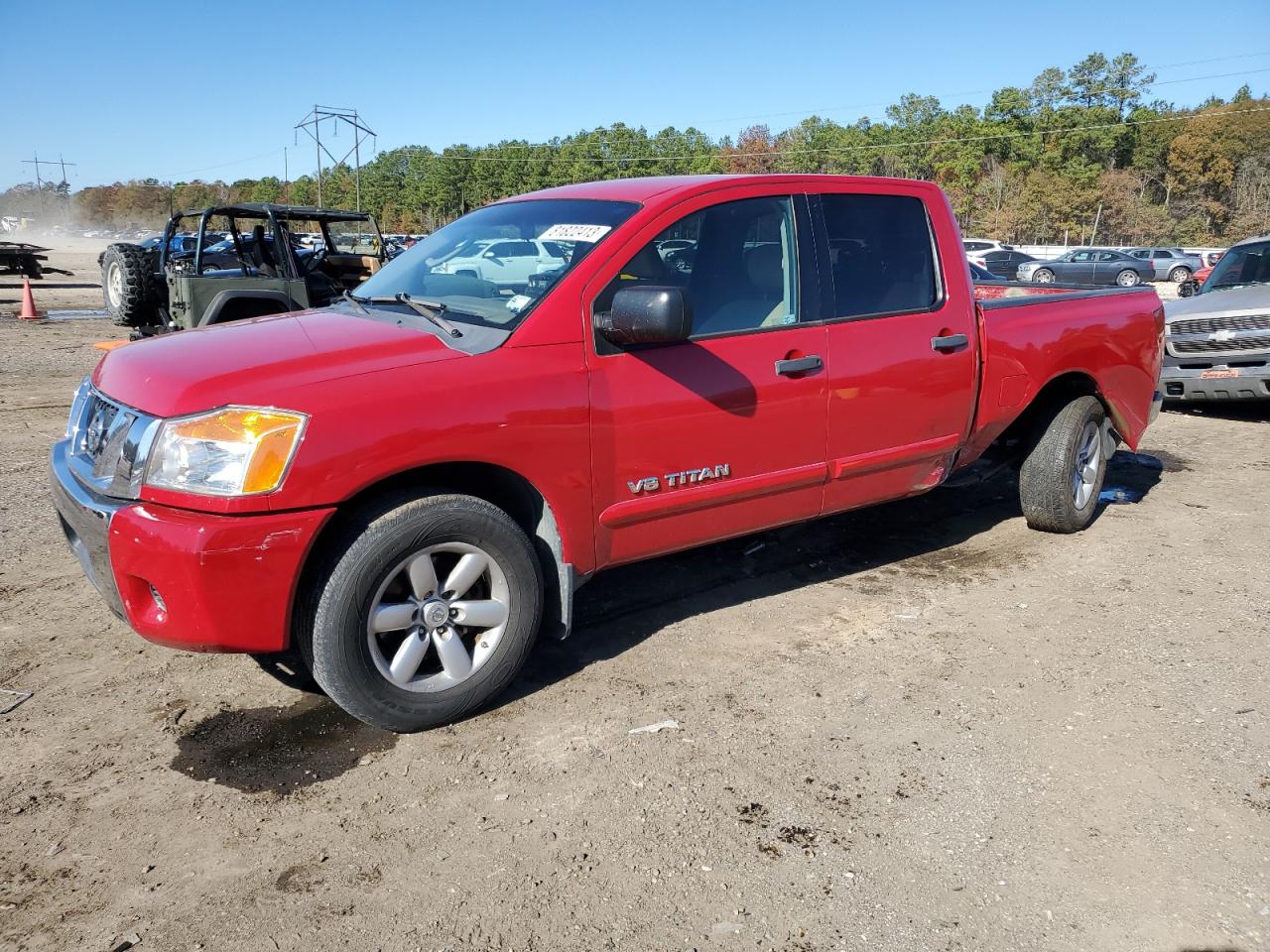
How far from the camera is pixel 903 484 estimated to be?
4.66m

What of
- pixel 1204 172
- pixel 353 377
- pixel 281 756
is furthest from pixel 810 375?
pixel 1204 172

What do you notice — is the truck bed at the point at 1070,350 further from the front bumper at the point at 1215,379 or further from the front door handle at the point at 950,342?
the front bumper at the point at 1215,379

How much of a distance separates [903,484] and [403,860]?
293 cm

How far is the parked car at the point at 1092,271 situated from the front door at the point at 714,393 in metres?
34.6

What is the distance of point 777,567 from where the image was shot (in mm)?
5020

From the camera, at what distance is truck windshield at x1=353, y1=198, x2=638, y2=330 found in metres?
3.63

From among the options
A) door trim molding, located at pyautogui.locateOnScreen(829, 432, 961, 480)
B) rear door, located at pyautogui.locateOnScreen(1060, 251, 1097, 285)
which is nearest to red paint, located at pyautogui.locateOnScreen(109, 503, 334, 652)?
door trim molding, located at pyautogui.locateOnScreen(829, 432, 961, 480)

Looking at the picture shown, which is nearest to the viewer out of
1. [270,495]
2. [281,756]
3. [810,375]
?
[270,495]

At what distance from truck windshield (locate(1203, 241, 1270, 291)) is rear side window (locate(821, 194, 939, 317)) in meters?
6.98

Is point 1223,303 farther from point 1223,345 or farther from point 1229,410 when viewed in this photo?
point 1229,410

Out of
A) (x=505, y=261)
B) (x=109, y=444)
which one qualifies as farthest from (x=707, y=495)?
(x=109, y=444)

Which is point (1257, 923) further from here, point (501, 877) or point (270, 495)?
point (270, 495)

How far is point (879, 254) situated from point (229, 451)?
2.93 metres

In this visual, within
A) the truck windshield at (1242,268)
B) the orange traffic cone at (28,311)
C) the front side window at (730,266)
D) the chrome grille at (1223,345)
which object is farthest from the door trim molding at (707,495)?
the orange traffic cone at (28,311)
